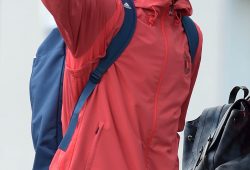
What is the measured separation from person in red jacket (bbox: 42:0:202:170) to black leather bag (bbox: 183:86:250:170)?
0.25m

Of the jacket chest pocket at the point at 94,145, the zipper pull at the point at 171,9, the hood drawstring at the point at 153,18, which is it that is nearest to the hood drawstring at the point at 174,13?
the zipper pull at the point at 171,9

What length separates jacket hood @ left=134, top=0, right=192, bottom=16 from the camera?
2.08 metres

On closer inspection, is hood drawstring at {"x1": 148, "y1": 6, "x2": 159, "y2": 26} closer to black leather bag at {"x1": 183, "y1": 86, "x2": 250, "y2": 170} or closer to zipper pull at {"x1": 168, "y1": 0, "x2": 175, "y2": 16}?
zipper pull at {"x1": 168, "y1": 0, "x2": 175, "y2": 16}

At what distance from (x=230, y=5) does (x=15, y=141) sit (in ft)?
6.16

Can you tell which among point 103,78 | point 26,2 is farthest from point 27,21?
point 103,78

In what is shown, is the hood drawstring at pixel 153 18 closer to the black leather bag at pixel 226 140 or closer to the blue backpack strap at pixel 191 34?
the blue backpack strap at pixel 191 34

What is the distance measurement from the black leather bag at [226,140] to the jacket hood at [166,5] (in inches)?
16.6

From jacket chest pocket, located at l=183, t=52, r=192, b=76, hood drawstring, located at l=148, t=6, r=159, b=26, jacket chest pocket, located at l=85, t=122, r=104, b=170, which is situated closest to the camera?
jacket chest pocket, located at l=85, t=122, r=104, b=170

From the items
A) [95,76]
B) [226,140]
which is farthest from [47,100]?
[226,140]

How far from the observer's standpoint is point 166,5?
83.4 inches

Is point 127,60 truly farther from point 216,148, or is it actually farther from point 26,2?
point 26,2

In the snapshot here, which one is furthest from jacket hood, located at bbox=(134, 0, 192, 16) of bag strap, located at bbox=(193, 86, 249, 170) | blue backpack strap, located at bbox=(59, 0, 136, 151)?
bag strap, located at bbox=(193, 86, 249, 170)

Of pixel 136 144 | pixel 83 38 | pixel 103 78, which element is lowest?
pixel 136 144

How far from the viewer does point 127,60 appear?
200 cm
